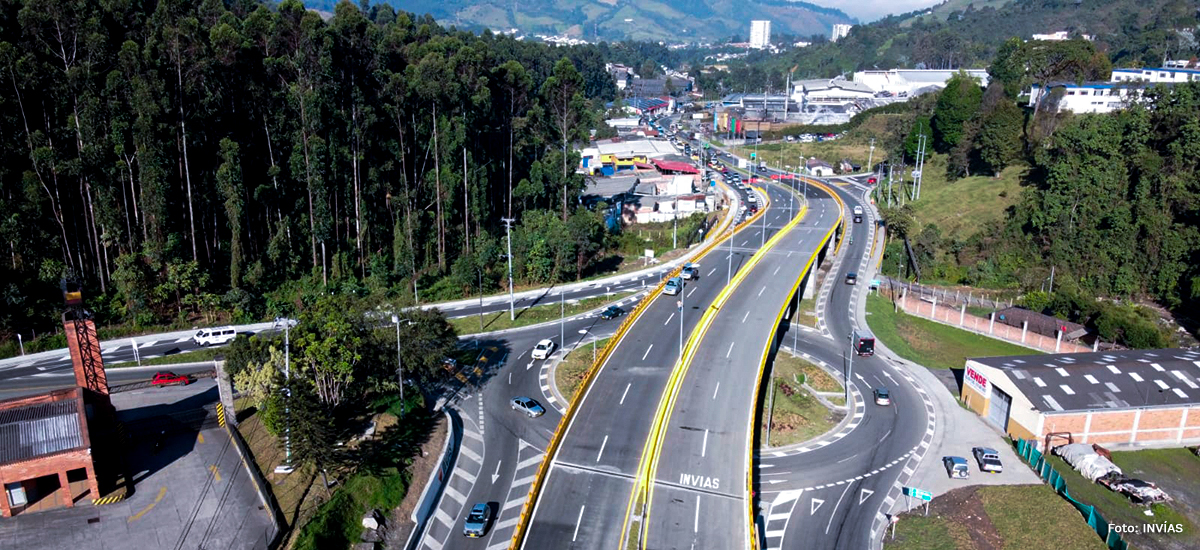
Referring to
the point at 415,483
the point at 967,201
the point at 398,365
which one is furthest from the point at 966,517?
the point at 967,201

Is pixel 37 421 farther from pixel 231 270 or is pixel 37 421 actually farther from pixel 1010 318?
pixel 1010 318

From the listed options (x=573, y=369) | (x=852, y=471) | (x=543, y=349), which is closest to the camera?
(x=852, y=471)

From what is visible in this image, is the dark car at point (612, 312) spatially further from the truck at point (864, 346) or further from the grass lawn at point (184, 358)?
the grass lawn at point (184, 358)

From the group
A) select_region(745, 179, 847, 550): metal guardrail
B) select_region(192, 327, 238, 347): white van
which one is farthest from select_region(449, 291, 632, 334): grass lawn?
select_region(745, 179, 847, 550): metal guardrail

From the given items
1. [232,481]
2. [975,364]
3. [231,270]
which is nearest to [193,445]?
[232,481]

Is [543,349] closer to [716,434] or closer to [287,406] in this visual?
[716,434]
